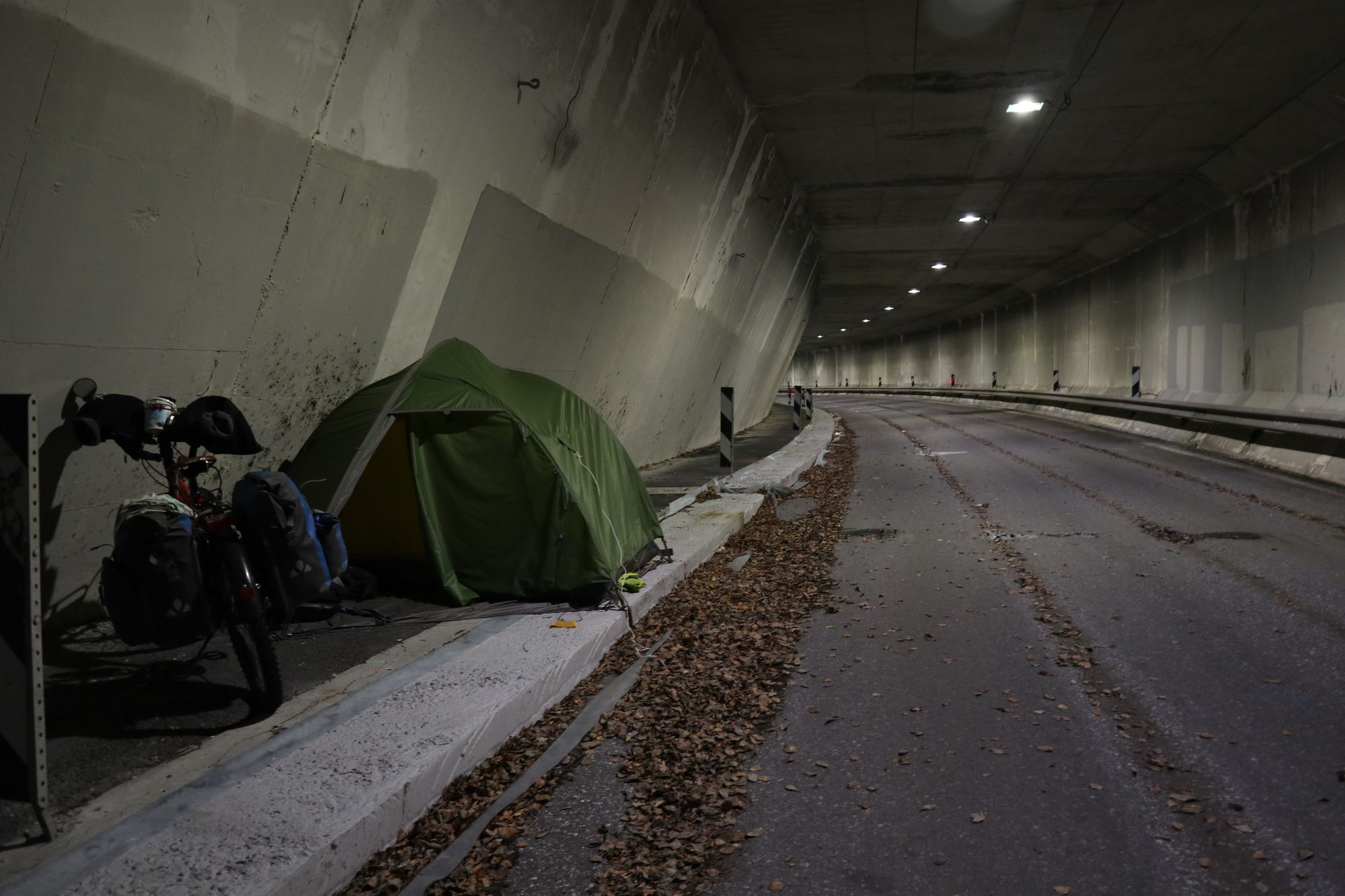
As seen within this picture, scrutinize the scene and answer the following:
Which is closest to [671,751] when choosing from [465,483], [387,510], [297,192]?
[465,483]

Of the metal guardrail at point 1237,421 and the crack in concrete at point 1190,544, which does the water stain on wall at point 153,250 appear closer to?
the crack in concrete at point 1190,544

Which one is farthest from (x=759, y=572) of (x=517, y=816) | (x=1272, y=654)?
(x=517, y=816)

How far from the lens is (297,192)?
19.4ft

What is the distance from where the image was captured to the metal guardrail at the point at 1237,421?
12656 millimetres

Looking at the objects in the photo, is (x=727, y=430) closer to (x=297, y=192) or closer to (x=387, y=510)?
(x=387, y=510)

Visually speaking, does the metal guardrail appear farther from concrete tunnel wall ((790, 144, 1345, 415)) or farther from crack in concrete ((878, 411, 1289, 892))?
crack in concrete ((878, 411, 1289, 892))

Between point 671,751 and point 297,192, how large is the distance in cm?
415

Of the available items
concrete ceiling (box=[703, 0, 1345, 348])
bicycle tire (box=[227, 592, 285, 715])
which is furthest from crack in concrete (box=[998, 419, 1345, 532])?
bicycle tire (box=[227, 592, 285, 715])

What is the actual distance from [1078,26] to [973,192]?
967 cm

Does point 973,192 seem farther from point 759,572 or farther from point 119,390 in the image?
point 119,390

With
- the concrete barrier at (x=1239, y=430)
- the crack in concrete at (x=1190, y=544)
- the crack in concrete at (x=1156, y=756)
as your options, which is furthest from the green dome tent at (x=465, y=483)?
the concrete barrier at (x=1239, y=430)

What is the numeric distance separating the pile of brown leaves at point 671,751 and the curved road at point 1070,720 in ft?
0.50

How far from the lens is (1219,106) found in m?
14.4

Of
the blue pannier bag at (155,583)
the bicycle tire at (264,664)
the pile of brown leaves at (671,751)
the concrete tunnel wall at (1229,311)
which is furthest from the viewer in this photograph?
the concrete tunnel wall at (1229,311)
